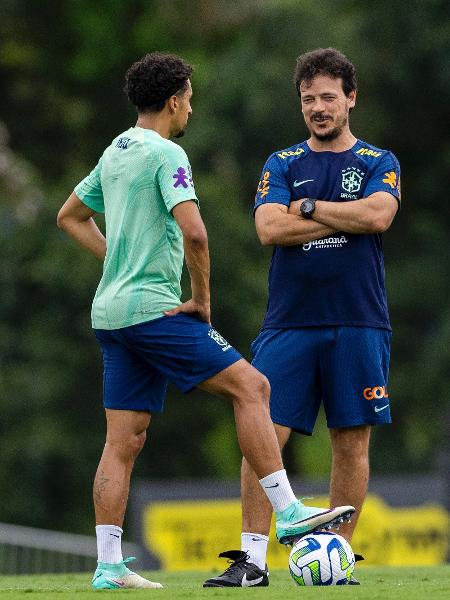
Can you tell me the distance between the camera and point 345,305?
8.06 meters

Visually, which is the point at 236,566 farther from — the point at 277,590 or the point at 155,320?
the point at 155,320

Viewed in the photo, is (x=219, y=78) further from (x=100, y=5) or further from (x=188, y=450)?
(x=188, y=450)

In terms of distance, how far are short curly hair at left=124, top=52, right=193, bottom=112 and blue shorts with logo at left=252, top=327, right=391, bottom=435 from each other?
1.33 meters

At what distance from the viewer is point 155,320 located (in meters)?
7.50

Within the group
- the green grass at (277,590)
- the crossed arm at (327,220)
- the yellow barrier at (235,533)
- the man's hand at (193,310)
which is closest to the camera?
the green grass at (277,590)

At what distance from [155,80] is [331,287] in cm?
135

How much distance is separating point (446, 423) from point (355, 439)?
67.5 feet

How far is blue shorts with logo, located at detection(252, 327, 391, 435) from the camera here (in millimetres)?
8062

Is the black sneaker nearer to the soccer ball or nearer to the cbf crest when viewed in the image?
the soccer ball

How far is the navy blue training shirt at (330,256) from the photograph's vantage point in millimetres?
8078

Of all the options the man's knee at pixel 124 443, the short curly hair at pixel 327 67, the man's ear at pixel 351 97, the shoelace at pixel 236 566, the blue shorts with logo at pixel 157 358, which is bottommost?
the shoelace at pixel 236 566

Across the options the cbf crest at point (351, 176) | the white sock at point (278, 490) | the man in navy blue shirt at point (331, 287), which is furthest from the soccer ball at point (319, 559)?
the cbf crest at point (351, 176)

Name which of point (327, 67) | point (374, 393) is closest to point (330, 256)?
point (374, 393)

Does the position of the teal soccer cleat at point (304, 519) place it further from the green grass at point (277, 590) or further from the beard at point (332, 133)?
the beard at point (332, 133)
